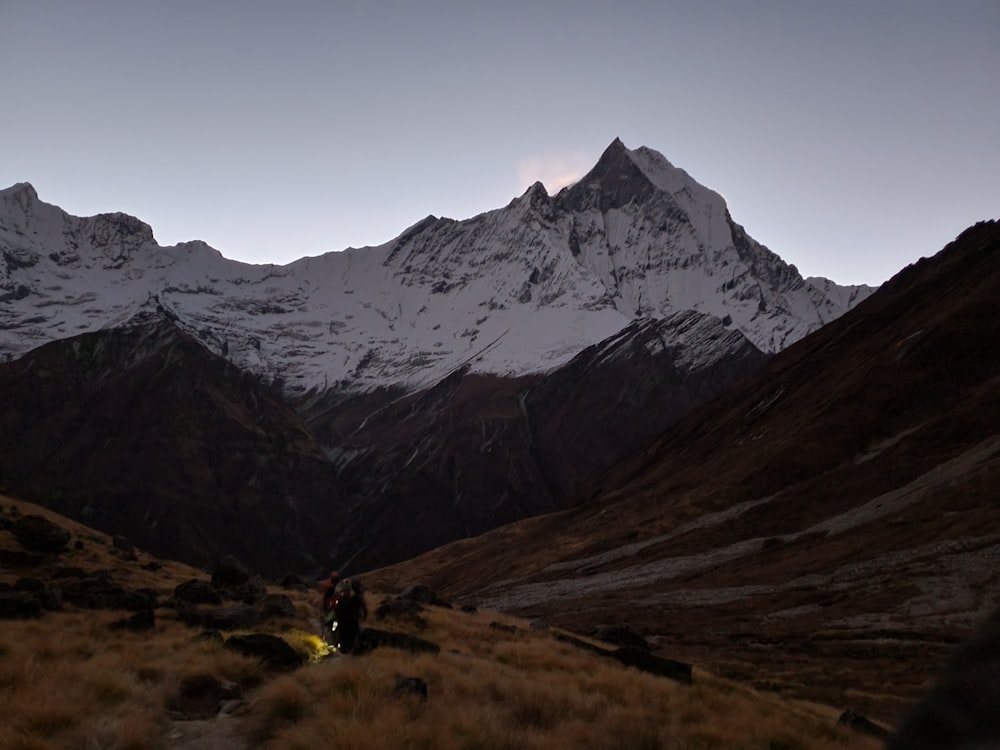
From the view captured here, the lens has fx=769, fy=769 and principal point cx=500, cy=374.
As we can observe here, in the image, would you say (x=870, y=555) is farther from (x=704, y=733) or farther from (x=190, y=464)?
(x=190, y=464)

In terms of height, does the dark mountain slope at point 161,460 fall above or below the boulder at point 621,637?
above

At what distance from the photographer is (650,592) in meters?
58.4

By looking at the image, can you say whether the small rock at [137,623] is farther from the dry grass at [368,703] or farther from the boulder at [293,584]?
the boulder at [293,584]

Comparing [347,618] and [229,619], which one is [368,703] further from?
[229,619]

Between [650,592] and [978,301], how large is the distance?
53.1 m

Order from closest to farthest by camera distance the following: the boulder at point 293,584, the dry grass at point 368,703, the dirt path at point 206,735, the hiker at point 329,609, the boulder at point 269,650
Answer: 1. the dry grass at point 368,703
2. the dirt path at point 206,735
3. the boulder at point 269,650
4. the hiker at point 329,609
5. the boulder at point 293,584

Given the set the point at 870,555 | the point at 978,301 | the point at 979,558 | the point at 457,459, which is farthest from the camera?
the point at 457,459

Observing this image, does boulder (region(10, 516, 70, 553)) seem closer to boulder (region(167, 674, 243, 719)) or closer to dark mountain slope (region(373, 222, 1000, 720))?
boulder (region(167, 674, 243, 719))

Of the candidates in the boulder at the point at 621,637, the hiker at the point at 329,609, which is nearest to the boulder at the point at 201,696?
the hiker at the point at 329,609

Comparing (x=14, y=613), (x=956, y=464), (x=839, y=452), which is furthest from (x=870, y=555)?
(x=14, y=613)

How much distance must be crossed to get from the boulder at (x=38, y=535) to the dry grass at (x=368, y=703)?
55.1ft

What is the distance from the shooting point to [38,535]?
101 ft

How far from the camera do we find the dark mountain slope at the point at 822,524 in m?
35.4

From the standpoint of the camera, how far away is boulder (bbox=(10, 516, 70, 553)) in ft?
99.7
